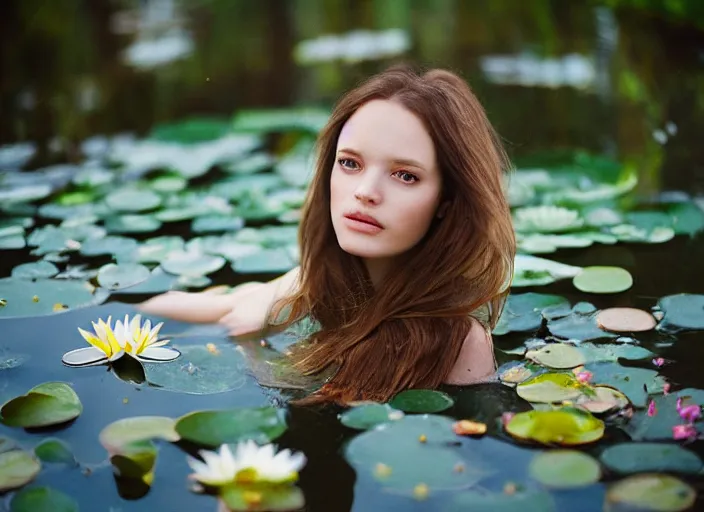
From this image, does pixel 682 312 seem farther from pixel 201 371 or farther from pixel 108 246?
pixel 108 246

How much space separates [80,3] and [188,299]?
17.1 ft

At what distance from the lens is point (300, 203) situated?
3.61m

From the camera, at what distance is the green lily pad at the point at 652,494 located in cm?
172

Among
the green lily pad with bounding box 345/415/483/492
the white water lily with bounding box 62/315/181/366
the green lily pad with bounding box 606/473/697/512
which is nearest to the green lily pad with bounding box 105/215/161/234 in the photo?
the white water lily with bounding box 62/315/181/366

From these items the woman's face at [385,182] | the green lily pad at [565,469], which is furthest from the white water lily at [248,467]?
the woman's face at [385,182]

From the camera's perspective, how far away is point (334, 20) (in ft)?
23.0

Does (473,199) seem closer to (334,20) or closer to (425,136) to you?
(425,136)

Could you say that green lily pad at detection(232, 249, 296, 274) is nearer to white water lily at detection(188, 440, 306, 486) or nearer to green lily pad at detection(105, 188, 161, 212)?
green lily pad at detection(105, 188, 161, 212)

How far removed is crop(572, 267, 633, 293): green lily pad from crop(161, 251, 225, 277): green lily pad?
1.16m

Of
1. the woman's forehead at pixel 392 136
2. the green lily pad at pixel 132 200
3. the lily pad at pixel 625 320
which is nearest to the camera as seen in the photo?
the woman's forehead at pixel 392 136

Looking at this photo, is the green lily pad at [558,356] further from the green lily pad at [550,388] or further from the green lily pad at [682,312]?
the green lily pad at [682,312]

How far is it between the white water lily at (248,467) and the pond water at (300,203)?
0.04 m

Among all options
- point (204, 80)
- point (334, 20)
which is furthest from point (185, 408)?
point (334, 20)

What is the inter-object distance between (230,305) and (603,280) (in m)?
1.13
